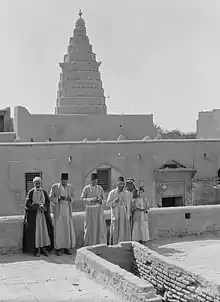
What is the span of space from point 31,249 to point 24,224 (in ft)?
1.51

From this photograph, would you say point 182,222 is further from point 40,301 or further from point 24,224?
point 40,301

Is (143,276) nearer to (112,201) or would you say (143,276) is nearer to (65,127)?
(112,201)

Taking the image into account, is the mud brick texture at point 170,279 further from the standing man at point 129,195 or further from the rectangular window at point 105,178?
the rectangular window at point 105,178

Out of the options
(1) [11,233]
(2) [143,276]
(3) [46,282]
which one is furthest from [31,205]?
(2) [143,276]

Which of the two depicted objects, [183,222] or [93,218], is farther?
[183,222]

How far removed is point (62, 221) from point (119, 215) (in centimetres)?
105

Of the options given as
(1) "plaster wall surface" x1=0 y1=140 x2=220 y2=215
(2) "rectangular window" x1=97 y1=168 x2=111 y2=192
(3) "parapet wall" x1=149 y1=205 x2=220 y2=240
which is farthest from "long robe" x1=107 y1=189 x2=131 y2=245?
(2) "rectangular window" x1=97 y1=168 x2=111 y2=192

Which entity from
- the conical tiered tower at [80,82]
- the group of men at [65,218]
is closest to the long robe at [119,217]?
the group of men at [65,218]

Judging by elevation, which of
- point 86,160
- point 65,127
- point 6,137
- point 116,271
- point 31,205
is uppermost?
point 65,127

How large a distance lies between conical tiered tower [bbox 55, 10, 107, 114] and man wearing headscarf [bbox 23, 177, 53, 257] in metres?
21.1

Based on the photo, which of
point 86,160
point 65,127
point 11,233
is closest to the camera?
point 11,233

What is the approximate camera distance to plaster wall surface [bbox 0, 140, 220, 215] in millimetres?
18266

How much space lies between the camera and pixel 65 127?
24578 mm

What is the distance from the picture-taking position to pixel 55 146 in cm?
1900
